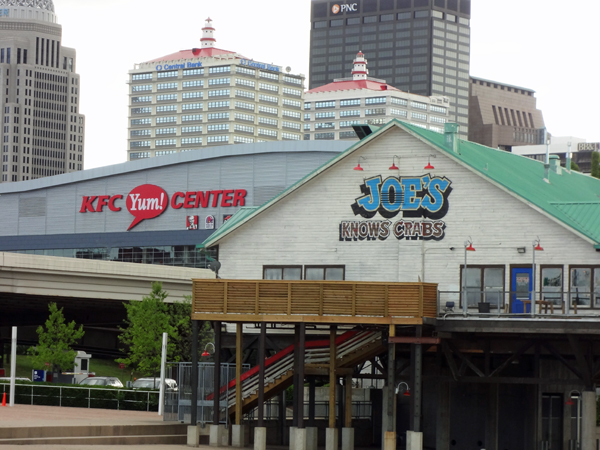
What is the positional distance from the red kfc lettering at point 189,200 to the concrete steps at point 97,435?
64822 mm

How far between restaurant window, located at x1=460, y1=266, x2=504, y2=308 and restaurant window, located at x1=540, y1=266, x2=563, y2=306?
158 cm

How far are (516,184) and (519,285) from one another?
438 cm

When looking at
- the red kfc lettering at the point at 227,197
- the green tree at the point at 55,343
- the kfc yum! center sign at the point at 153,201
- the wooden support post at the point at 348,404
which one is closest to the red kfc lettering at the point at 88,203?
the kfc yum! center sign at the point at 153,201

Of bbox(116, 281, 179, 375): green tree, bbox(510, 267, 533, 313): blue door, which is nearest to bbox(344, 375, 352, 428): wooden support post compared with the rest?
bbox(510, 267, 533, 313): blue door

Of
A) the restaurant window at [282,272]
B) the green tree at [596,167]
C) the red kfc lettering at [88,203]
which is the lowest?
the restaurant window at [282,272]

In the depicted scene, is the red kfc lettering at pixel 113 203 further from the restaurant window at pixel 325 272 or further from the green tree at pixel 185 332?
the restaurant window at pixel 325 272

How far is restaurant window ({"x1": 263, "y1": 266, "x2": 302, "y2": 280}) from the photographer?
4638 cm

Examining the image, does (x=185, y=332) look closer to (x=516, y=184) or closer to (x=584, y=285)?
(x=516, y=184)

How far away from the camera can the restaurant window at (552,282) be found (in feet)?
136

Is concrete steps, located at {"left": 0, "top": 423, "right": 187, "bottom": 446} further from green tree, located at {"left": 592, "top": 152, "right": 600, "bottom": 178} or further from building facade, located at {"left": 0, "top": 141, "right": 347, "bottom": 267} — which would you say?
green tree, located at {"left": 592, "top": 152, "right": 600, "bottom": 178}

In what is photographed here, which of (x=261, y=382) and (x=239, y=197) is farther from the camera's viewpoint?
(x=239, y=197)

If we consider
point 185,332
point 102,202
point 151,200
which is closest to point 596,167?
point 151,200

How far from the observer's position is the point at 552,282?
137 feet

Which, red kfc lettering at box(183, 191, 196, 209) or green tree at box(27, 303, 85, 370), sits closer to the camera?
green tree at box(27, 303, 85, 370)
